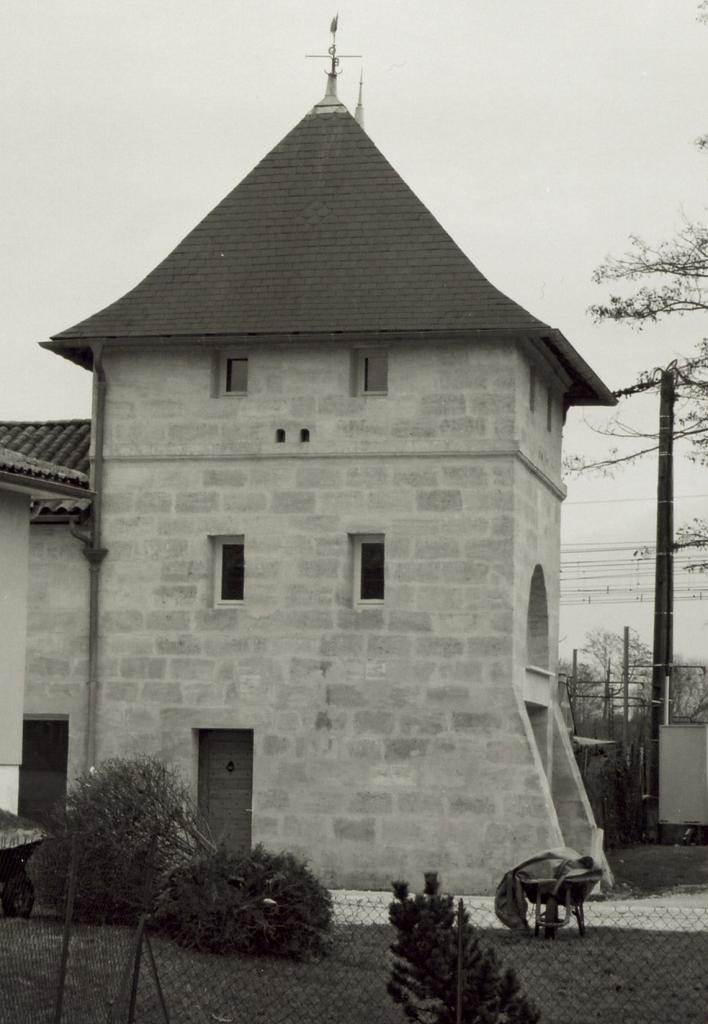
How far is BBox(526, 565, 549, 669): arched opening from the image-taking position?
33.4m

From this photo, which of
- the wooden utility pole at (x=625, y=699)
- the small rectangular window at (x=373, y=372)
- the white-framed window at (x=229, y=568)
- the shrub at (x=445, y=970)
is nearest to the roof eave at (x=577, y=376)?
the small rectangular window at (x=373, y=372)

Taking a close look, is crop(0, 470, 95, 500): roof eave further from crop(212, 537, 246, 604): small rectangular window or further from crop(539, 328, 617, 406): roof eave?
crop(539, 328, 617, 406): roof eave

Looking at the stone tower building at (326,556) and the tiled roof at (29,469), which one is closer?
the tiled roof at (29,469)

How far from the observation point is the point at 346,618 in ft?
98.4

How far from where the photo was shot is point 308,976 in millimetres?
18875

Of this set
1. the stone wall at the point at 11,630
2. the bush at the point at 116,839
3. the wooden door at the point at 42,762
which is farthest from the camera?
the wooden door at the point at 42,762

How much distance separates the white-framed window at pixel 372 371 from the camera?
100ft

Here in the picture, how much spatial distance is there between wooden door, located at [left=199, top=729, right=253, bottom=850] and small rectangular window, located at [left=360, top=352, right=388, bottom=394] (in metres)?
5.54

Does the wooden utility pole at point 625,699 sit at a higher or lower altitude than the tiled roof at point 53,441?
lower

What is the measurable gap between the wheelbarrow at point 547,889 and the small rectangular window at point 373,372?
9246mm

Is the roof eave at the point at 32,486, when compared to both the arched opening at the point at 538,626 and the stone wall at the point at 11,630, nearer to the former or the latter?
the stone wall at the point at 11,630

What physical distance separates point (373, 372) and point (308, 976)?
1349 centimetres

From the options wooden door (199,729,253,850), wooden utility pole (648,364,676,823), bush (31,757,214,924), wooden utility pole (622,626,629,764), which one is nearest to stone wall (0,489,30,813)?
bush (31,757,214,924)

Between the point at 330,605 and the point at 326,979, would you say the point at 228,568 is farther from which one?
the point at 326,979
